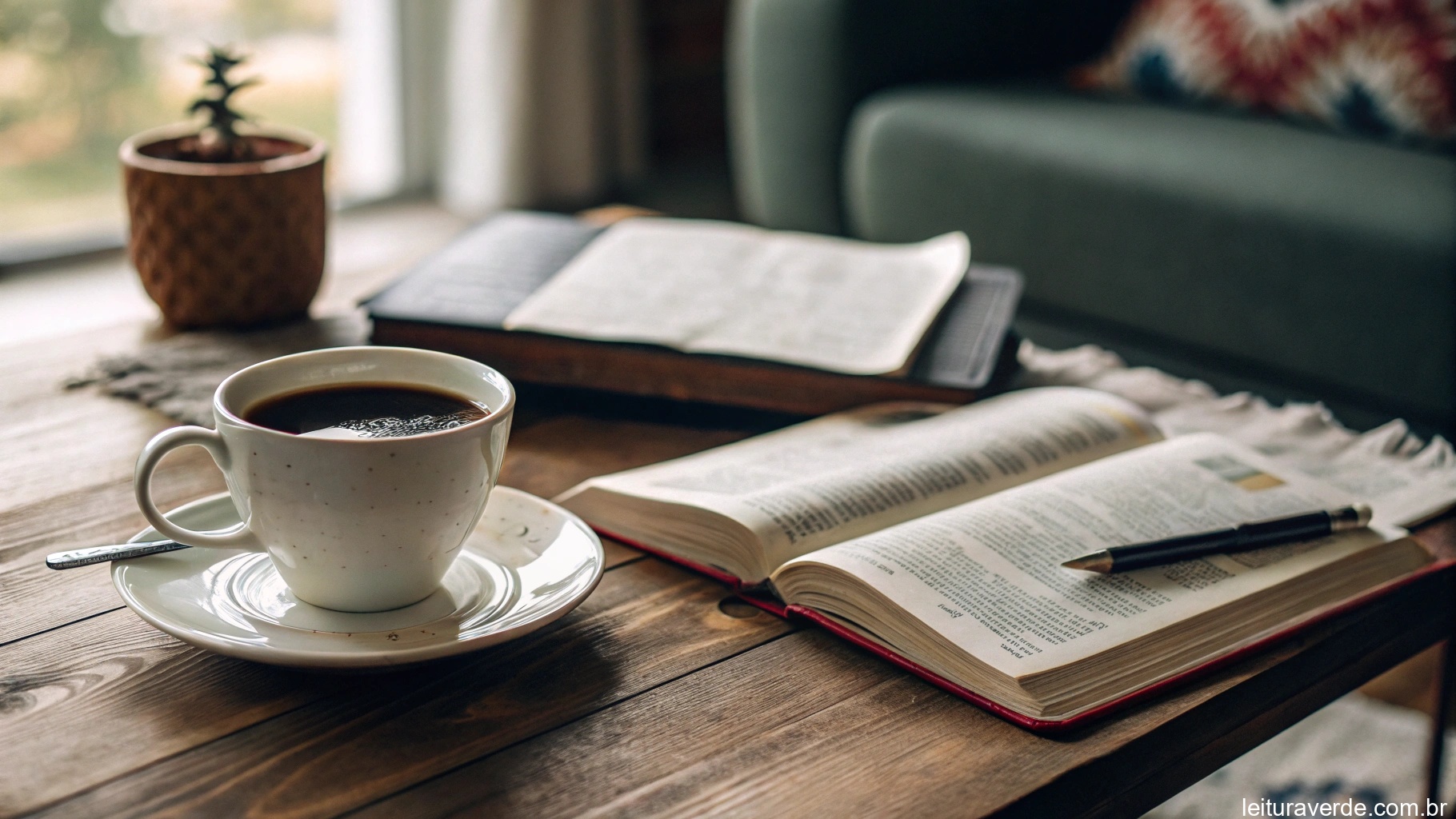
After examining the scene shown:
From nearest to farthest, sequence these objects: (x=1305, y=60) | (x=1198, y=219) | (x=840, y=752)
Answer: (x=840, y=752) < (x=1198, y=219) < (x=1305, y=60)

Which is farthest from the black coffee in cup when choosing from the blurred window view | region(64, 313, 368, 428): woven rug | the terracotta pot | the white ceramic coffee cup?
the blurred window view

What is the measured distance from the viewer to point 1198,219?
4.81ft

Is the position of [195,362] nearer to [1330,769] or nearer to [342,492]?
[342,492]

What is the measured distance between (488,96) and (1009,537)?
7.36ft

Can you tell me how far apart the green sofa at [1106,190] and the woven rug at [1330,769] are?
33cm

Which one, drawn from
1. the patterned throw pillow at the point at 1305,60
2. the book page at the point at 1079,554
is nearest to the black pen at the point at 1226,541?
the book page at the point at 1079,554

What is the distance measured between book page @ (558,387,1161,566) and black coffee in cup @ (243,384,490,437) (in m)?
0.14

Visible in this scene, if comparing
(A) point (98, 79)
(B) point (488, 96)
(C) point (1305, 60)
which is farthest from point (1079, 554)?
(A) point (98, 79)

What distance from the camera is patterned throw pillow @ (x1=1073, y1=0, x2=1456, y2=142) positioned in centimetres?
148

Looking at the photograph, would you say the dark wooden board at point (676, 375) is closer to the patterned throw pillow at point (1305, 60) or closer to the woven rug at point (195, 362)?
the woven rug at point (195, 362)

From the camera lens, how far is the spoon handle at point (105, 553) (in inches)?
21.5

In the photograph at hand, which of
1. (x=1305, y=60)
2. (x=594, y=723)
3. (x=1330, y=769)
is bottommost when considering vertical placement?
(x=1330, y=769)

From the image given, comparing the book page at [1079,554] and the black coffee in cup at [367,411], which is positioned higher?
the black coffee in cup at [367,411]

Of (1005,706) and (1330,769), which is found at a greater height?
(1005,706)
